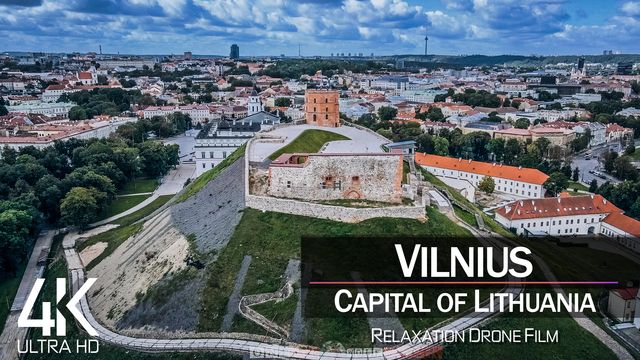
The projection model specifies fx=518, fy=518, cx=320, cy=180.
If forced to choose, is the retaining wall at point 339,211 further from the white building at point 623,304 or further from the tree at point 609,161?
the tree at point 609,161

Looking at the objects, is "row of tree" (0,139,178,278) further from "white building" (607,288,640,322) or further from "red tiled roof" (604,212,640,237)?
"red tiled roof" (604,212,640,237)

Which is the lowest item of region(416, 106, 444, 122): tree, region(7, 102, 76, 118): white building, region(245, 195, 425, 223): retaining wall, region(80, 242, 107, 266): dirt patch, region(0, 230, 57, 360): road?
region(0, 230, 57, 360): road

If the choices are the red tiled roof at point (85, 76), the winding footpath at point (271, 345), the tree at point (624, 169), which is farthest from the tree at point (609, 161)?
the red tiled roof at point (85, 76)

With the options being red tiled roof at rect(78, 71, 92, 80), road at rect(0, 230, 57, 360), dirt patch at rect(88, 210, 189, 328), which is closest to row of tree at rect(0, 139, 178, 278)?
road at rect(0, 230, 57, 360)

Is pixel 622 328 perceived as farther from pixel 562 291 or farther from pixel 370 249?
pixel 370 249

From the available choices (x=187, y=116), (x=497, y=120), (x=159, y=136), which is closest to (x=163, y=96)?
(x=187, y=116)

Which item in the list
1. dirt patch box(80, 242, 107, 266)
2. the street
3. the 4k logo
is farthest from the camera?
the street
